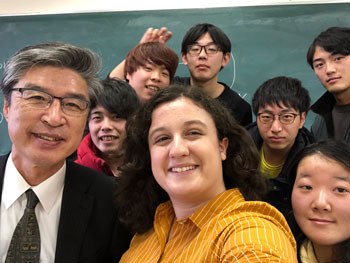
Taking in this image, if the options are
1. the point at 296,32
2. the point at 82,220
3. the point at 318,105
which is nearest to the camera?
the point at 82,220

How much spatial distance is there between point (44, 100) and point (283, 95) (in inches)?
59.4

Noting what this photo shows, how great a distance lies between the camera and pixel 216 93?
8.88 ft

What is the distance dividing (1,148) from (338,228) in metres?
3.28

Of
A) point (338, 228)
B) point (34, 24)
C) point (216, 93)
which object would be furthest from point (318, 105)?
point (34, 24)

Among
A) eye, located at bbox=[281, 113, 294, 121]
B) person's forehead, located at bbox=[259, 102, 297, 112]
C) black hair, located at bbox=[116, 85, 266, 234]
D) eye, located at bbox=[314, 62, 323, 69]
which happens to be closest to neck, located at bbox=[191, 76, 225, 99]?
person's forehead, located at bbox=[259, 102, 297, 112]

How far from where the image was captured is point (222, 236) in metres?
1.14

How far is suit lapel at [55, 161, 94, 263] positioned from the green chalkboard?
1999 millimetres

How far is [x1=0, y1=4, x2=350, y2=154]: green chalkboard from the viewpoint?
127 inches

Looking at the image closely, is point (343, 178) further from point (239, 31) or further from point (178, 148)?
point (239, 31)

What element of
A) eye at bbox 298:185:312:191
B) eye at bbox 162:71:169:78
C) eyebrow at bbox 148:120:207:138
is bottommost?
eye at bbox 298:185:312:191

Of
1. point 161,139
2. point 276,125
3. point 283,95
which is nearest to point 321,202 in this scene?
point 161,139

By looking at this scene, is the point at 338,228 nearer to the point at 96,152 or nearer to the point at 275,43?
the point at 96,152

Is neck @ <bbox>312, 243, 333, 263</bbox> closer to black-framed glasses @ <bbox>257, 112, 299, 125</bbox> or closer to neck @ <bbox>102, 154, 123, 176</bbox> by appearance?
black-framed glasses @ <bbox>257, 112, 299, 125</bbox>

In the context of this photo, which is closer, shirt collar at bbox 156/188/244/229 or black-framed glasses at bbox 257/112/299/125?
shirt collar at bbox 156/188/244/229
